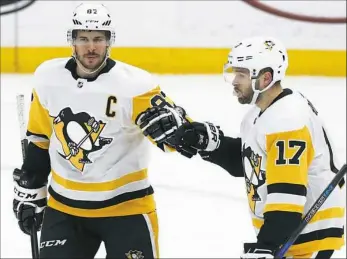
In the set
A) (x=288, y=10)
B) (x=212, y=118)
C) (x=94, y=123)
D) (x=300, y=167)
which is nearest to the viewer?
(x=300, y=167)

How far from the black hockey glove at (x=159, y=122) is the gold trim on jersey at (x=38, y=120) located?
1.01 ft

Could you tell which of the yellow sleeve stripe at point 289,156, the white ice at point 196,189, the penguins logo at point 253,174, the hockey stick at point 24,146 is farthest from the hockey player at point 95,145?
the white ice at point 196,189

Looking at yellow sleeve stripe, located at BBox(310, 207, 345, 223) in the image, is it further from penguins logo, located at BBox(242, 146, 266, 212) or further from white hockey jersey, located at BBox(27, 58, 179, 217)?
white hockey jersey, located at BBox(27, 58, 179, 217)

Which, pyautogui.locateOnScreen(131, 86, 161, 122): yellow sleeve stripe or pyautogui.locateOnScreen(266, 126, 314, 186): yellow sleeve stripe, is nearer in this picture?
pyautogui.locateOnScreen(266, 126, 314, 186): yellow sleeve stripe

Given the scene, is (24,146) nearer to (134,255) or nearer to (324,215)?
(134,255)

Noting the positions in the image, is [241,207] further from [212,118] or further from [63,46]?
[63,46]

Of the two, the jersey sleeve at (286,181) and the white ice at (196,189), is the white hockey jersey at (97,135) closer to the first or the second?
the jersey sleeve at (286,181)

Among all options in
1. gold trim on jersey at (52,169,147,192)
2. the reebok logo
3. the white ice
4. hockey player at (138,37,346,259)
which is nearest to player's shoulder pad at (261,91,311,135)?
hockey player at (138,37,346,259)

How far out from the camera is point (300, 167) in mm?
1923

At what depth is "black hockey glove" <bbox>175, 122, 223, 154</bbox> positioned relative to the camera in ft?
7.32

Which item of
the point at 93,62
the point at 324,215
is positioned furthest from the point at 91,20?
the point at 324,215

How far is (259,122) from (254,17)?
511cm

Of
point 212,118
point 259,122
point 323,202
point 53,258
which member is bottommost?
point 212,118

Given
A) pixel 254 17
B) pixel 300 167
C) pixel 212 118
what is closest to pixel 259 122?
pixel 300 167
